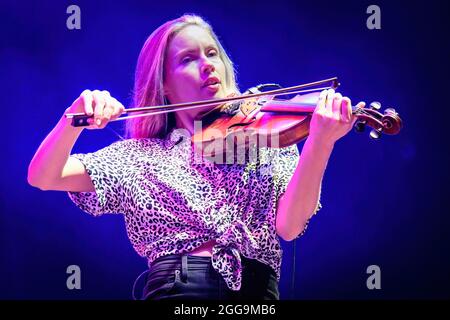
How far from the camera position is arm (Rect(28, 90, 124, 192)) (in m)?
1.38

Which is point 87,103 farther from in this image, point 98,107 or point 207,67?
point 207,67

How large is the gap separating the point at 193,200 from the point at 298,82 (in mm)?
1029

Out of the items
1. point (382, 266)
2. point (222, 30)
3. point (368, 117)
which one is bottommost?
point (382, 266)

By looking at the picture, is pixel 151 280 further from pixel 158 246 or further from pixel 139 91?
pixel 139 91

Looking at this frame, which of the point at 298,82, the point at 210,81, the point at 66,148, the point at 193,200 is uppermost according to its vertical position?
the point at 298,82

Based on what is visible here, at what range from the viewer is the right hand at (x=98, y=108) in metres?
1.37

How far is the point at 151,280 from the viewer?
1518 mm

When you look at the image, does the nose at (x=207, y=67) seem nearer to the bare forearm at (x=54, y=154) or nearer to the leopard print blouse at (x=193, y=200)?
the leopard print blouse at (x=193, y=200)

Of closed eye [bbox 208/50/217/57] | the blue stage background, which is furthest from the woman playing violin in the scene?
the blue stage background

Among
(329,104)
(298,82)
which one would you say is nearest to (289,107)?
(329,104)

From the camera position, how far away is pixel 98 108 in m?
1.37

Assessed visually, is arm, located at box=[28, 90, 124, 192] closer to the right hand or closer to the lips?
the right hand
